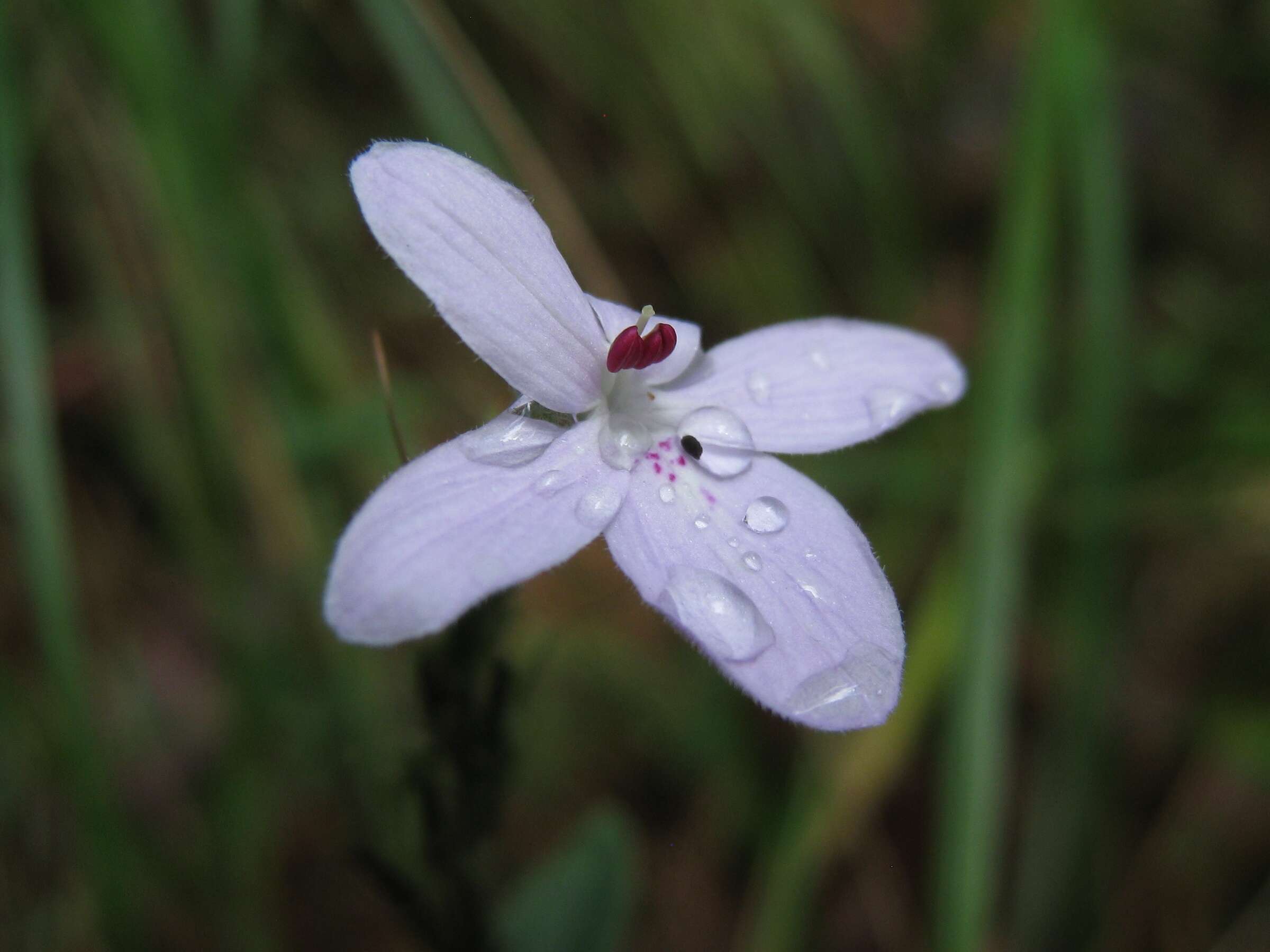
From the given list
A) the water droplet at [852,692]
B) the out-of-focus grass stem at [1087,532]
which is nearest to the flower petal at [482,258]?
the water droplet at [852,692]

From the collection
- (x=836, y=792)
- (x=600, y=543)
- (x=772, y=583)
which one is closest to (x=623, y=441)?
(x=772, y=583)

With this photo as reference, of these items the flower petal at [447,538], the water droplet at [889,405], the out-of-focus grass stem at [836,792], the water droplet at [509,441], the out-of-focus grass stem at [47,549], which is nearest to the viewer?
the flower petal at [447,538]

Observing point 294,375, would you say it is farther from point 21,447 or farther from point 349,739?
point 349,739

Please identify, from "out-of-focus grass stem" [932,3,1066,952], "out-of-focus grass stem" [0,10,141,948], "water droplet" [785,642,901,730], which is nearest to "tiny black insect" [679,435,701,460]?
"water droplet" [785,642,901,730]

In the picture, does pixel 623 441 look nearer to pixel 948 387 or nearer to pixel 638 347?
pixel 638 347

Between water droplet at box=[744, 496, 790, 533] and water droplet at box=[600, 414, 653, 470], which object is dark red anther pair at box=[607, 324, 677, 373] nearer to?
water droplet at box=[600, 414, 653, 470]

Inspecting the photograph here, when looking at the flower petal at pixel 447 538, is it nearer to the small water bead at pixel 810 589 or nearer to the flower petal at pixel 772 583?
the flower petal at pixel 772 583

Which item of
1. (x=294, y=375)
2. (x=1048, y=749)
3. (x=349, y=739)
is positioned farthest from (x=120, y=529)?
(x=1048, y=749)
